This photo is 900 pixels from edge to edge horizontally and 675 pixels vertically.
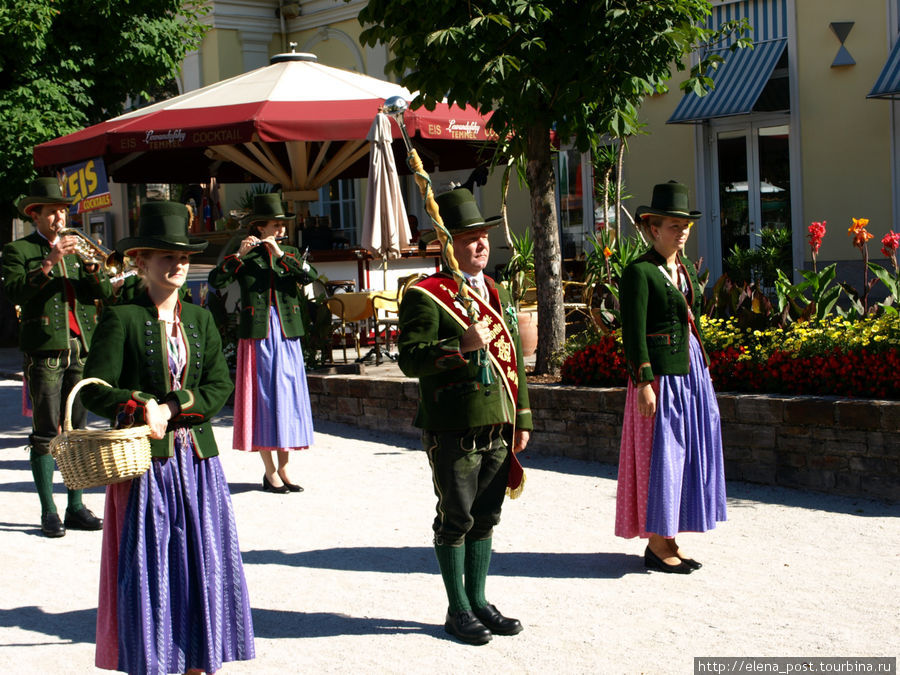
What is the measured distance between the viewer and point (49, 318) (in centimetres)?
693

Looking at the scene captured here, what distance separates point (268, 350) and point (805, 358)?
3619mm

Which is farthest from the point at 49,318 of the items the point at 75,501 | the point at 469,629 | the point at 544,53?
the point at 544,53

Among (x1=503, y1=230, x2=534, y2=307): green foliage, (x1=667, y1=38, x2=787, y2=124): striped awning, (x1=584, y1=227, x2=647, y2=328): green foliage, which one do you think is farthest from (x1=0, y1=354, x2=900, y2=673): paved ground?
(x1=667, y1=38, x2=787, y2=124): striped awning

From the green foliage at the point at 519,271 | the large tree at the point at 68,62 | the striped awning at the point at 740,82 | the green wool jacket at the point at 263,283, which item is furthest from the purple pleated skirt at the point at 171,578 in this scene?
the large tree at the point at 68,62

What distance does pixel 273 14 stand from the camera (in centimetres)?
2405

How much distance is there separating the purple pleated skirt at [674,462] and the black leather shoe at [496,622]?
1045 mm

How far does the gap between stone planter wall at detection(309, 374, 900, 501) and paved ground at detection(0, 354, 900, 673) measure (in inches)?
6.3

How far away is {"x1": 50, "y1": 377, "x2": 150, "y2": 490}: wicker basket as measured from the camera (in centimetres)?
375

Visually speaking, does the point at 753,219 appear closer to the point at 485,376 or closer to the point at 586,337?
the point at 586,337

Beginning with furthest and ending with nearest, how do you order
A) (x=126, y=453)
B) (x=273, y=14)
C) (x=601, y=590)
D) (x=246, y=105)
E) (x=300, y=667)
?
(x=273, y=14), (x=246, y=105), (x=601, y=590), (x=300, y=667), (x=126, y=453)

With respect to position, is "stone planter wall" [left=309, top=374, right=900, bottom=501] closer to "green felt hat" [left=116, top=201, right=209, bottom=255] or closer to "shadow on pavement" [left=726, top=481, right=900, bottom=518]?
"shadow on pavement" [left=726, top=481, right=900, bottom=518]

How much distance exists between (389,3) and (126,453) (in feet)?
19.9

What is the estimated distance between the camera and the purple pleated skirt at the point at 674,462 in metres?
5.39

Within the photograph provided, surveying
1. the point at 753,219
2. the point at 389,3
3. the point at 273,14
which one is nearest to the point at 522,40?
the point at 389,3
